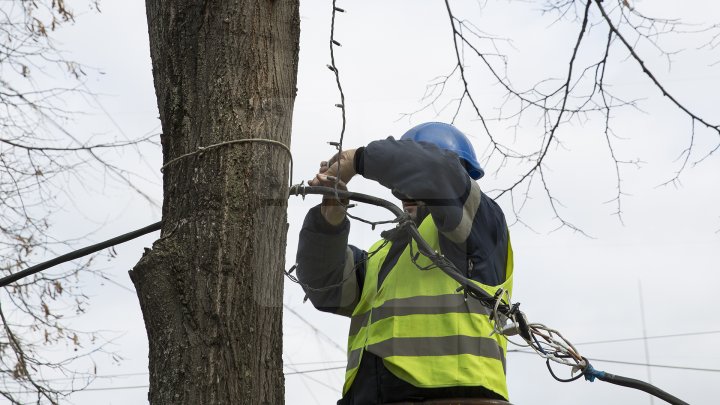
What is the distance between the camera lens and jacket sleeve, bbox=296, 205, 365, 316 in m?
3.37

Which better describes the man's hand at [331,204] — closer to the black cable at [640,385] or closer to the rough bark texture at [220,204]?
the rough bark texture at [220,204]

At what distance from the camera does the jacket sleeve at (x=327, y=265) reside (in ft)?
11.0

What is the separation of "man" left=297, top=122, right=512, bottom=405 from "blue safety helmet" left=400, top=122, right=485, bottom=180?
36cm

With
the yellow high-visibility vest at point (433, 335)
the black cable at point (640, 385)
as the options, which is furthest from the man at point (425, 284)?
the black cable at point (640, 385)

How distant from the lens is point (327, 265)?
11.2 feet

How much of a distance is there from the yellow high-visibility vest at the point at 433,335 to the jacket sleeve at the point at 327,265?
0.28 metres

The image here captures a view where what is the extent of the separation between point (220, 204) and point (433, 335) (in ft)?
2.95

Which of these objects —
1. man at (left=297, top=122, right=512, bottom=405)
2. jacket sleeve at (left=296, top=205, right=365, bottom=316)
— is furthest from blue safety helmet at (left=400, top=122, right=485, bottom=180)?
jacket sleeve at (left=296, top=205, right=365, bottom=316)

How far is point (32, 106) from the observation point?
19.5ft

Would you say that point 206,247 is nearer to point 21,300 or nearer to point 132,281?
point 132,281

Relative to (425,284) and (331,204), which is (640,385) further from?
(331,204)

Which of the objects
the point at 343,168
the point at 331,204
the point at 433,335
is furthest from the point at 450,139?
the point at 433,335

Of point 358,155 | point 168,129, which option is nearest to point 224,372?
point 168,129

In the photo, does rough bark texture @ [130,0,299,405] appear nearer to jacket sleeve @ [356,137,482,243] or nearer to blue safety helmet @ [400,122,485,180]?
jacket sleeve @ [356,137,482,243]
